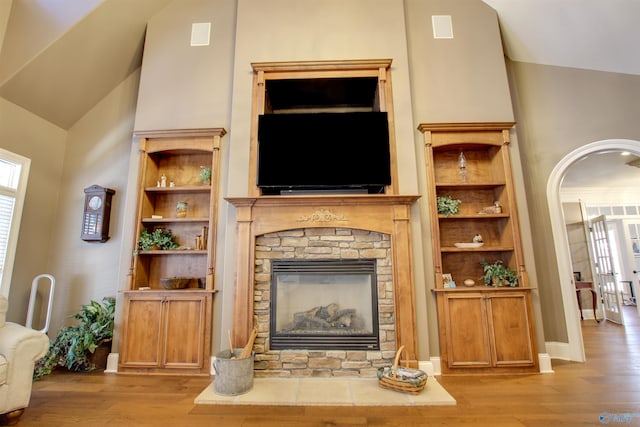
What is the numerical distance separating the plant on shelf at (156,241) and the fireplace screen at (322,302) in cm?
140

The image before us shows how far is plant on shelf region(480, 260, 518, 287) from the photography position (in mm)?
3439

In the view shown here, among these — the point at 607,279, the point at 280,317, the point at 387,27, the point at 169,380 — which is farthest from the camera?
the point at 607,279

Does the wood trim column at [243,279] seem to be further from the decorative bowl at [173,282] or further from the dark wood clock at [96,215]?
the dark wood clock at [96,215]

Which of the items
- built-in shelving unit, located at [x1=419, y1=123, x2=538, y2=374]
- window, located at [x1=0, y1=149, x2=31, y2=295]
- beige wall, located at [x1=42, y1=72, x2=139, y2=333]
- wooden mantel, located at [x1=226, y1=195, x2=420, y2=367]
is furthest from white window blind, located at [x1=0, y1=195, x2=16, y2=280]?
built-in shelving unit, located at [x1=419, y1=123, x2=538, y2=374]

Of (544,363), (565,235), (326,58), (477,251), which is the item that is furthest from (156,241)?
(565,235)

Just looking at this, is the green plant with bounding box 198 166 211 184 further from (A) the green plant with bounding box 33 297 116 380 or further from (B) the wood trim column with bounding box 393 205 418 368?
(B) the wood trim column with bounding box 393 205 418 368

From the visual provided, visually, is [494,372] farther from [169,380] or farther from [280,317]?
[169,380]

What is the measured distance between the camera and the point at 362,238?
3.46 metres

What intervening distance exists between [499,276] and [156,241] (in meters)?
4.02

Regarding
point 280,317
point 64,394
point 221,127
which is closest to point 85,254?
point 64,394

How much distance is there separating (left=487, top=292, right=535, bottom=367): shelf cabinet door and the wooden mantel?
94cm

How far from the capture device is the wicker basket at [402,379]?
2.70 meters

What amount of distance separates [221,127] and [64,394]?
3.11 m

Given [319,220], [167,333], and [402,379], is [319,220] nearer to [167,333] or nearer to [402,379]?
[402,379]
